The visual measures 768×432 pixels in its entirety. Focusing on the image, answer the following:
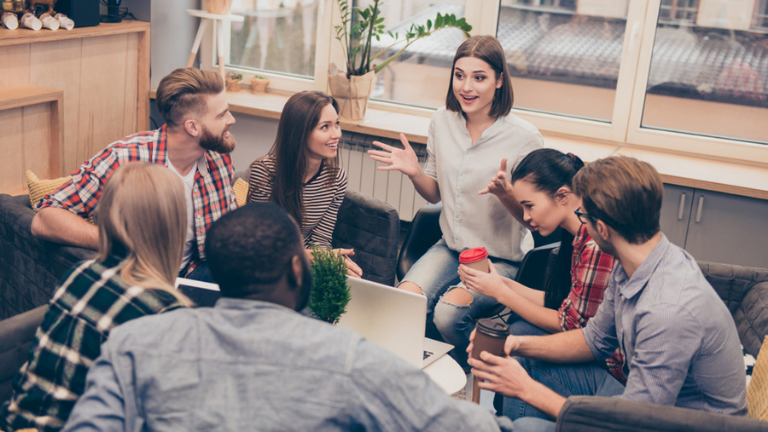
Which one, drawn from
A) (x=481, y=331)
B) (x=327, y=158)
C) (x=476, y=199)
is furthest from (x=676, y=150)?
(x=481, y=331)

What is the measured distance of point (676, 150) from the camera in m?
3.33

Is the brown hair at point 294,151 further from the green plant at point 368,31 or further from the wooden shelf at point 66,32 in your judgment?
the wooden shelf at point 66,32

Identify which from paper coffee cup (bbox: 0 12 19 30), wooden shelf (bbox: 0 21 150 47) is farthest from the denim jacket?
paper coffee cup (bbox: 0 12 19 30)

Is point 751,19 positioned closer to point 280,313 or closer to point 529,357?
point 529,357

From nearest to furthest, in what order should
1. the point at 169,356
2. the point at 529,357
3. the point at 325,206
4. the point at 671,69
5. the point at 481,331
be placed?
the point at 169,356
the point at 481,331
the point at 529,357
the point at 325,206
the point at 671,69

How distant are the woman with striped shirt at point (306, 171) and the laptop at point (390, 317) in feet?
2.58

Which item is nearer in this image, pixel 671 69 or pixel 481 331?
pixel 481 331

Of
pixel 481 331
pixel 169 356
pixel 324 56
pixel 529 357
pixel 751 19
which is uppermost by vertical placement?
pixel 751 19

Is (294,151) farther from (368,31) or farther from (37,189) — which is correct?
(368,31)

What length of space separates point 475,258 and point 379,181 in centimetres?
173

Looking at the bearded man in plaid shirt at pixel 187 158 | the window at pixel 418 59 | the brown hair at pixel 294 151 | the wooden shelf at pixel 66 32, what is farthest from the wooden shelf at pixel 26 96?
the window at pixel 418 59

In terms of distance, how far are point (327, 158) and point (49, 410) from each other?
1411mm

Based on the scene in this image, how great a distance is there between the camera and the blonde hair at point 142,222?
1268 millimetres

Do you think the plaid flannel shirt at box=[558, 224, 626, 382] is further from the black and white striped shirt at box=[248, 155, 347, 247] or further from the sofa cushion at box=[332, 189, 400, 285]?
the black and white striped shirt at box=[248, 155, 347, 247]
